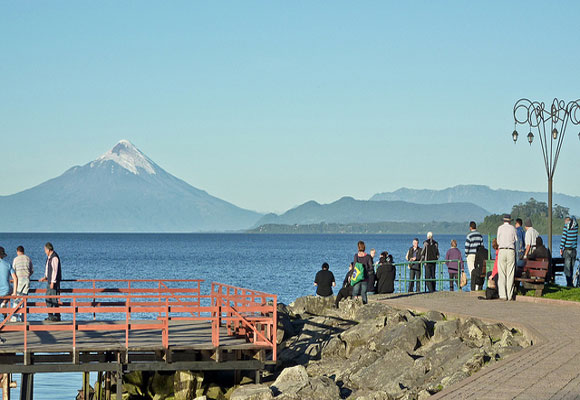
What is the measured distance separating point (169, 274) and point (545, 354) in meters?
66.0

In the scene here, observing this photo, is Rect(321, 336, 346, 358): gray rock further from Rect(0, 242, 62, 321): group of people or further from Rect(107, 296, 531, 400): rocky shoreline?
Result: Rect(0, 242, 62, 321): group of people

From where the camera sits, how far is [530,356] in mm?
13094

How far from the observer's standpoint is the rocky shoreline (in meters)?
14.1

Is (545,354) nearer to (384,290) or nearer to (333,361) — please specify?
(333,361)

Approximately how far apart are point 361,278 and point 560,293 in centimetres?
471

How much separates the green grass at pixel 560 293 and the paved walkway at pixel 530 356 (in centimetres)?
66

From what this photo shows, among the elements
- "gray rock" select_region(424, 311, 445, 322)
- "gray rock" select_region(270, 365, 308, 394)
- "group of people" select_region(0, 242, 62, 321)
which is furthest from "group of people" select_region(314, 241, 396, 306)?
"gray rock" select_region(270, 365, 308, 394)

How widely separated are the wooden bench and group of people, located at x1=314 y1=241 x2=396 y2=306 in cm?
360

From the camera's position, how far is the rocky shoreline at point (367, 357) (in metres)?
14.1

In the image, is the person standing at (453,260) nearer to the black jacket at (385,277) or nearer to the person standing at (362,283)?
the black jacket at (385,277)

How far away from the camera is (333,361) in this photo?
60.1 feet

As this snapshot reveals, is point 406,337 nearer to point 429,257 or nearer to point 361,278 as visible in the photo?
point 361,278

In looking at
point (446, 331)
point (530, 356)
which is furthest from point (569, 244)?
point (530, 356)

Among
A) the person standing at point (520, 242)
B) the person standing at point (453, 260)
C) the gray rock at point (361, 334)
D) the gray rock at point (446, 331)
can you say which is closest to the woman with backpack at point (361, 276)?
the gray rock at point (361, 334)
